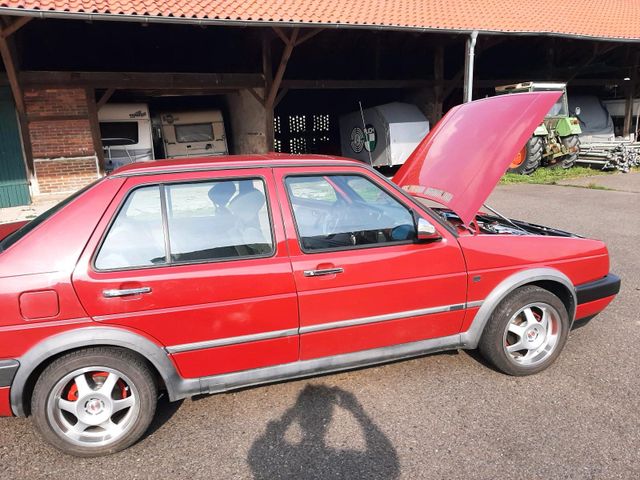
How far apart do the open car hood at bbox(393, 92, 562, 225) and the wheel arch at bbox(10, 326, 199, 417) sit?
78.4 inches

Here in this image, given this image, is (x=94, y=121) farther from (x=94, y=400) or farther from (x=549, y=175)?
(x=549, y=175)

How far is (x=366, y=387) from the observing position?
→ 2955 mm

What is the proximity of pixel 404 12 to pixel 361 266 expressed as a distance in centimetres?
1021

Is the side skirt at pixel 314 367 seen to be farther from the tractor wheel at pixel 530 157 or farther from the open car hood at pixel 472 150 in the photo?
the tractor wheel at pixel 530 157

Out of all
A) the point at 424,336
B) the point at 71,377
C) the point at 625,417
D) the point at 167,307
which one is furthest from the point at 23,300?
the point at 625,417

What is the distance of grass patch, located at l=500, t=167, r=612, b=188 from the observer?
12.4m

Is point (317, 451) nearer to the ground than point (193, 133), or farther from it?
nearer to the ground

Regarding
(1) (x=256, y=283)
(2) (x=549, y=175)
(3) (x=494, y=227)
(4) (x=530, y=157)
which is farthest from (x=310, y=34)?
(1) (x=256, y=283)

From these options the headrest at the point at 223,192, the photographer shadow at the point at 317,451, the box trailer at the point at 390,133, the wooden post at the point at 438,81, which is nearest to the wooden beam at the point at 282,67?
the box trailer at the point at 390,133

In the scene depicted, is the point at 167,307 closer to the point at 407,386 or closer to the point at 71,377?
the point at 71,377

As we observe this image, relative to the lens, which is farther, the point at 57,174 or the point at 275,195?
the point at 57,174

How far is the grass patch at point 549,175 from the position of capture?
40.6 ft

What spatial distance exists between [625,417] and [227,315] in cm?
232

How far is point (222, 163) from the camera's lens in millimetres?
2648
